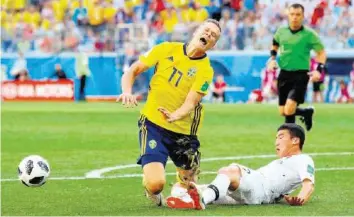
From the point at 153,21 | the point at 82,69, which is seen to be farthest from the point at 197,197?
the point at 153,21

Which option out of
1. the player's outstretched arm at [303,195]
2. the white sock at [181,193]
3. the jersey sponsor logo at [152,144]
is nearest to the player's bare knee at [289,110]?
the white sock at [181,193]

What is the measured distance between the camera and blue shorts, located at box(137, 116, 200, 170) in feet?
31.0

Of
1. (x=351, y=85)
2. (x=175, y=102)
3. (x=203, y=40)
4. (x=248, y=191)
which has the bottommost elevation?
(x=351, y=85)

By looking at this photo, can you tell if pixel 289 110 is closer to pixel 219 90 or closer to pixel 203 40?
pixel 203 40

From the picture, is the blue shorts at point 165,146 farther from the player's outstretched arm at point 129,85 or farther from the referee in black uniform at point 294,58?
the referee in black uniform at point 294,58

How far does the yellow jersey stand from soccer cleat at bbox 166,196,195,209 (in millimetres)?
761

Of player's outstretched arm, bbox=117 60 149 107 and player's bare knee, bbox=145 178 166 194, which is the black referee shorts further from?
player's bare knee, bbox=145 178 166 194

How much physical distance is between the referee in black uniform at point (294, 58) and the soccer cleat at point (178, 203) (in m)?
8.64

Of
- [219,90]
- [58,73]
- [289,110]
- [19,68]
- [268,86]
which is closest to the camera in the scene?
[289,110]

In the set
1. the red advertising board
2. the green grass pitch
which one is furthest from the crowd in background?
the green grass pitch

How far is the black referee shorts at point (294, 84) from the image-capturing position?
1816 cm

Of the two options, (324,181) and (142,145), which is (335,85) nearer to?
(324,181)

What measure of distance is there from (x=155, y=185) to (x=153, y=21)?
31547mm

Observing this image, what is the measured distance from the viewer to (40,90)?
39.0 metres
